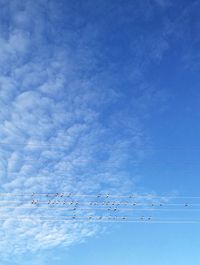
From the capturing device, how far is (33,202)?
88.8 feet

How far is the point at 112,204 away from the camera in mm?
29203

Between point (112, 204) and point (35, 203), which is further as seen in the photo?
point (112, 204)

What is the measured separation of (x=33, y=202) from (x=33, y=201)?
152 millimetres

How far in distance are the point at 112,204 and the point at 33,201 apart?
13.3 metres

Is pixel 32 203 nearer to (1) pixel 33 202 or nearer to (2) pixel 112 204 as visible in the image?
(1) pixel 33 202

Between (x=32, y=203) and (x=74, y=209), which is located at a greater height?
(x=32, y=203)

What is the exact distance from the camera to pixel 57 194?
92.8 feet

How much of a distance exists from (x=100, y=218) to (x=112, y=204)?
3.08m

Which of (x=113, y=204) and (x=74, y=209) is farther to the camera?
(x=113, y=204)

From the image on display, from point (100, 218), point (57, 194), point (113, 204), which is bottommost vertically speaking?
point (100, 218)

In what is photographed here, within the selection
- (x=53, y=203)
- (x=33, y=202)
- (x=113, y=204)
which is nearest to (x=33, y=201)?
(x=33, y=202)

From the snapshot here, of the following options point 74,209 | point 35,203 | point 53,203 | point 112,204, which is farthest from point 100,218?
point 35,203

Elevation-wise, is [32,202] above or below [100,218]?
above

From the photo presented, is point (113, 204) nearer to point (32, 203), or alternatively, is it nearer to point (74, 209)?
point (74, 209)
